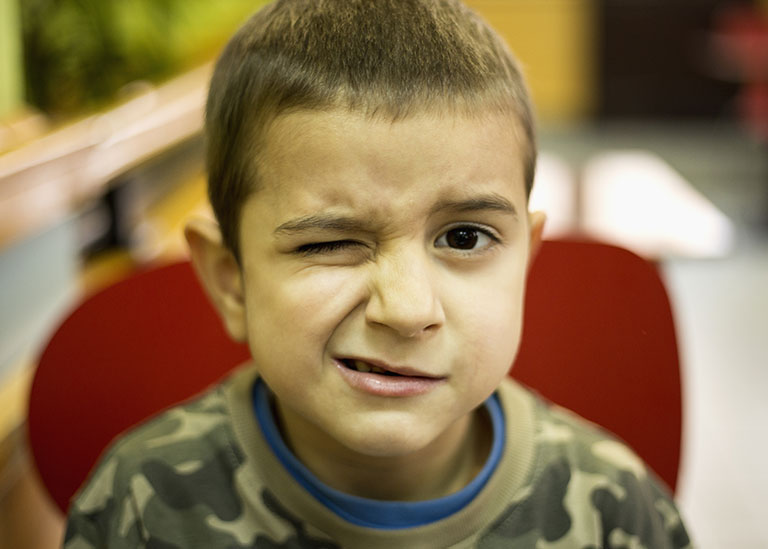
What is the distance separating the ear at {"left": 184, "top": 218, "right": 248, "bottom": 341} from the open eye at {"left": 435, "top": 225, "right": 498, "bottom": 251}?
0.77 feet

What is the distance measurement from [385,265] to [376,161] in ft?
0.29

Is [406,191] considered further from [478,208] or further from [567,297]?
[567,297]

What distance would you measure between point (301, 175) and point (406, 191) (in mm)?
95

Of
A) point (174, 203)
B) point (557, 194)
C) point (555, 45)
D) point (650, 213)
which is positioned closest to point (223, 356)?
point (174, 203)

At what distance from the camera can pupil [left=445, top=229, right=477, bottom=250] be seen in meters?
0.87

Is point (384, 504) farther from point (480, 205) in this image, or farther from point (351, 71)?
point (351, 71)

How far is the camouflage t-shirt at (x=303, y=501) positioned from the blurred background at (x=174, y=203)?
384 mm

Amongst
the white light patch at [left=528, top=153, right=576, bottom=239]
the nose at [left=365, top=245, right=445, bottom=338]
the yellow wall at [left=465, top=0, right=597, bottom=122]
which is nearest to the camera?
the nose at [left=365, top=245, right=445, bottom=338]

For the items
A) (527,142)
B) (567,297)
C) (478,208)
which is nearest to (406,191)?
(478,208)

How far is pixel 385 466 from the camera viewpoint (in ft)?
3.21

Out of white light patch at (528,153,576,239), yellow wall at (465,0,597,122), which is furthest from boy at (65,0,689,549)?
yellow wall at (465,0,597,122)

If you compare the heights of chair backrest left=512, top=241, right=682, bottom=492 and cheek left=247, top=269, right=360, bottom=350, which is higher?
cheek left=247, top=269, right=360, bottom=350

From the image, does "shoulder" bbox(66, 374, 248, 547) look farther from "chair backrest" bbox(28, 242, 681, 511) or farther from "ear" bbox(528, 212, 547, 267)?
"ear" bbox(528, 212, 547, 267)

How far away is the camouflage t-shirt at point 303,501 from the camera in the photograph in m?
0.94
